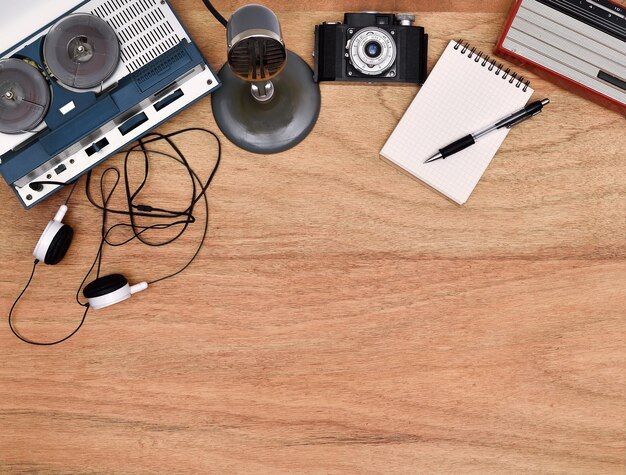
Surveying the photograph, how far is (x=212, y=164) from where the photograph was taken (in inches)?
34.0

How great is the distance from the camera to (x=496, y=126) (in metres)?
0.85

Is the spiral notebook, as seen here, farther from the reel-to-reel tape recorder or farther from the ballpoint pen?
the reel-to-reel tape recorder

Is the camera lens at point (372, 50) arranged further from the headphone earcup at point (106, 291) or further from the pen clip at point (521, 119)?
the headphone earcup at point (106, 291)

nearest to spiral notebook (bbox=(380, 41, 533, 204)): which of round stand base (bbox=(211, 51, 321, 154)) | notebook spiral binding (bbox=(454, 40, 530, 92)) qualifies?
notebook spiral binding (bbox=(454, 40, 530, 92))

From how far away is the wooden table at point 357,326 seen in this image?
0.86 metres

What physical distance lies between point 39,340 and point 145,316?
0.16 m

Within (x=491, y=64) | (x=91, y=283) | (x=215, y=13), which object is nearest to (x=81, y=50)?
(x=215, y=13)

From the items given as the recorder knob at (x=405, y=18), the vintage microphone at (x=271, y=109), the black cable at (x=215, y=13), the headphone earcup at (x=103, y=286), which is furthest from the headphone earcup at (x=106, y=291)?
the recorder knob at (x=405, y=18)

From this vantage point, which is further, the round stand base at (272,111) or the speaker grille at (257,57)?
the round stand base at (272,111)

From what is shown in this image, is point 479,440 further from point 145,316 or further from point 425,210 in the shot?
point 145,316

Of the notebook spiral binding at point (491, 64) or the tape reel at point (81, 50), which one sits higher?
the tape reel at point (81, 50)

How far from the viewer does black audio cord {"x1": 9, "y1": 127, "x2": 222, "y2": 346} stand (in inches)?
33.9

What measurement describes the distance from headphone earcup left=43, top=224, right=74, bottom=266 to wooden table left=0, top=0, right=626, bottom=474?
0.05 m

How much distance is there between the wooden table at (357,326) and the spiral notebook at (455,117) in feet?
0.07
